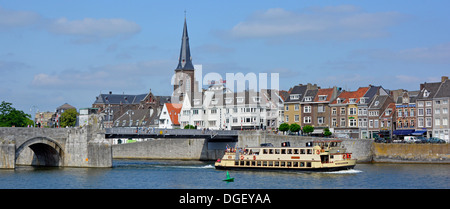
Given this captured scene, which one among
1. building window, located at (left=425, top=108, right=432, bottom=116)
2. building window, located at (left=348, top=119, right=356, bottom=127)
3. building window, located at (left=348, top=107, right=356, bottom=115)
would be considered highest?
building window, located at (left=348, top=107, right=356, bottom=115)

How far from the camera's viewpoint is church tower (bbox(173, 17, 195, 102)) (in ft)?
591

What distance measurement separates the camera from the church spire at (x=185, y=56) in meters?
178

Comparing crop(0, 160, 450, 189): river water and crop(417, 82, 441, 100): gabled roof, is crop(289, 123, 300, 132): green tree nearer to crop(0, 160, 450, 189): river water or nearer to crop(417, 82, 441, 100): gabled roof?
crop(417, 82, 441, 100): gabled roof

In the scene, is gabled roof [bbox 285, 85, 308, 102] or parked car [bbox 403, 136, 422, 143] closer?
parked car [bbox 403, 136, 422, 143]

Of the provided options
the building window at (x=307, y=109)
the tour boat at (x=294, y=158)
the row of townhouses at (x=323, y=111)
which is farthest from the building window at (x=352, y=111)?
the tour boat at (x=294, y=158)

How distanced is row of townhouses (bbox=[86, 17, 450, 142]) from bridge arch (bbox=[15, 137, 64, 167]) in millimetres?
35792

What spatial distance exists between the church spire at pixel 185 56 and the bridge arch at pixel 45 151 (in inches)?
3189

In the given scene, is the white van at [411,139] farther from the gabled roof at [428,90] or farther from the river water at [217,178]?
the river water at [217,178]

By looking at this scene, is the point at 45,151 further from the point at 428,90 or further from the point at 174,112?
the point at 428,90

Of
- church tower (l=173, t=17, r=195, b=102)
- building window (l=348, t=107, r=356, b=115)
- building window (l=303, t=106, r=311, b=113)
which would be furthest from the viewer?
church tower (l=173, t=17, r=195, b=102)

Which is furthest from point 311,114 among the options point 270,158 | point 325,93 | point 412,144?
point 270,158

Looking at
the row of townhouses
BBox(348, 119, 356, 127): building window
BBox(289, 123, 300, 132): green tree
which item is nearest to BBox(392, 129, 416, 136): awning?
the row of townhouses
